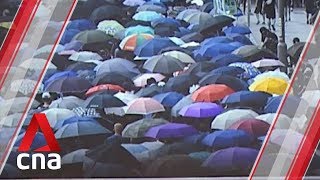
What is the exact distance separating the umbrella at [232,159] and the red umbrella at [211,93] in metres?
0.32

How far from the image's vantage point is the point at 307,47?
17.7ft

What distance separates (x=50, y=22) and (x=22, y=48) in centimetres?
23

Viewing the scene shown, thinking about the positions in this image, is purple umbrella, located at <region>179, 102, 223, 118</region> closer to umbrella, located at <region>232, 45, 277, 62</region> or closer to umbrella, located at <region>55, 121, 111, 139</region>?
umbrella, located at <region>232, 45, 277, 62</region>

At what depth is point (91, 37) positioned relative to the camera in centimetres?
543

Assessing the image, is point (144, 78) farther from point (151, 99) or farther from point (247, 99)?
point (247, 99)

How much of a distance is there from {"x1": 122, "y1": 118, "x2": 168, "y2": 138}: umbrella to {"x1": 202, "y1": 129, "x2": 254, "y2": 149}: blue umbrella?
11.3 inches

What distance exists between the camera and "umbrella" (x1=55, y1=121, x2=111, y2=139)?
5348mm

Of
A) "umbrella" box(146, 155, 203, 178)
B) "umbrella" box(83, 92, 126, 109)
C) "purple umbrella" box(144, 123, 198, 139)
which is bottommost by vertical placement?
"umbrella" box(146, 155, 203, 178)

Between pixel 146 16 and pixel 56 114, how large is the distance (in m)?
0.80

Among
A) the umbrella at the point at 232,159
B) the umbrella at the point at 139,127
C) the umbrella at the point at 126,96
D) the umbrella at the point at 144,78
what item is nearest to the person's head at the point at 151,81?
the umbrella at the point at 144,78

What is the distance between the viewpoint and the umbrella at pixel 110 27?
17.9 ft

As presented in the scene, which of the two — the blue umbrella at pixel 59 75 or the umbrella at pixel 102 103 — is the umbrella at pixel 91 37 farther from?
the umbrella at pixel 102 103

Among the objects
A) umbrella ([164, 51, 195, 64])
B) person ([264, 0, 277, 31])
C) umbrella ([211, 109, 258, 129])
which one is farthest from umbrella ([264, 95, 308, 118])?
umbrella ([164, 51, 195, 64])

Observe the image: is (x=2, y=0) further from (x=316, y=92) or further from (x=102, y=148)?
(x=316, y=92)
